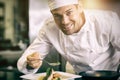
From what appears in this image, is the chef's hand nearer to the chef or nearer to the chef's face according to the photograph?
the chef

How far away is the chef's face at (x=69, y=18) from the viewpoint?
147 cm

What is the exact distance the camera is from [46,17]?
1562mm

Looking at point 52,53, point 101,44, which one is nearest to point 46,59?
point 52,53

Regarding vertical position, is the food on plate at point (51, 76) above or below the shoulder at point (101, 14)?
below

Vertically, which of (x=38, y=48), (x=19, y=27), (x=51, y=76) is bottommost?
(x=51, y=76)

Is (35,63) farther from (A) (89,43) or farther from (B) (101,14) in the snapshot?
(B) (101,14)

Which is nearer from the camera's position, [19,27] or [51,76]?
[51,76]

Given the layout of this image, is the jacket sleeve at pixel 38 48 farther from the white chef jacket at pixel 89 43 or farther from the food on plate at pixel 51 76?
the food on plate at pixel 51 76

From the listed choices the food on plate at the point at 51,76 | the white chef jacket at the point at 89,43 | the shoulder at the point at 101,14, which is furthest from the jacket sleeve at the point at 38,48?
the shoulder at the point at 101,14

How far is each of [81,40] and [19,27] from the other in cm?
42

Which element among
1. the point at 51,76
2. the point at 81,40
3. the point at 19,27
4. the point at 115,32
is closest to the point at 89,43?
the point at 81,40

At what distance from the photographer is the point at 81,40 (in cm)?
151

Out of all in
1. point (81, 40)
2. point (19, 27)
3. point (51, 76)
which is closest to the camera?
point (51, 76)

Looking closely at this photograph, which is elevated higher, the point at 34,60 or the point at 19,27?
the point at 19,27
